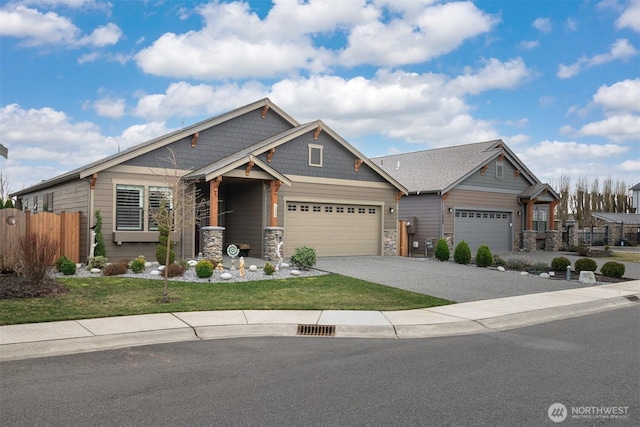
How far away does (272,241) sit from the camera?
773 inches

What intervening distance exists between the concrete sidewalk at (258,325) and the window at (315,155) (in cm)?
1147

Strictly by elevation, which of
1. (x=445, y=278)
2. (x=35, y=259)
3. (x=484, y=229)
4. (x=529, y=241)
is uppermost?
(x=484, y=229)

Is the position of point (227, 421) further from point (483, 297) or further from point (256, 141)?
point (256, 141)

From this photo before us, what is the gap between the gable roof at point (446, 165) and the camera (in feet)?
92.0

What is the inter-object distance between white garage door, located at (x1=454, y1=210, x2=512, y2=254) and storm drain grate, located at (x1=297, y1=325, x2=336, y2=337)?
20363 millimetres

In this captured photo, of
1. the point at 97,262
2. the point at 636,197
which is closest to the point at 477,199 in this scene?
the point at 97,262

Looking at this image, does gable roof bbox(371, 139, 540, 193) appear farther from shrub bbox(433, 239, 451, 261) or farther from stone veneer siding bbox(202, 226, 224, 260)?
stone veneer siding bbox(202, 226, 224, 260)

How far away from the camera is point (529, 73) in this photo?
20016mm

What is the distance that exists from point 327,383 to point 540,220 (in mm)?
30162

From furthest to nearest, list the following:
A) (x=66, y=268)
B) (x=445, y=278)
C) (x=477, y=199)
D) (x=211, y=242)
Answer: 1. (x=477, y=199)
2. (x=211, y=242)
3. (x=445, y=278)
4. (x=66, y=268)

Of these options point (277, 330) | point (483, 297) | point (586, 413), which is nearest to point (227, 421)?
point (586, 413)

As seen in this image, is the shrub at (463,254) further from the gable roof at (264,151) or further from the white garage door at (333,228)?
the gable roof at (264,151)

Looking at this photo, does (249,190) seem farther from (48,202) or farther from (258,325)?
(258,325)

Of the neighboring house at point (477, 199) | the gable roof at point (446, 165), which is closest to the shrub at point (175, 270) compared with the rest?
the neighboring house at point (477, 199)
